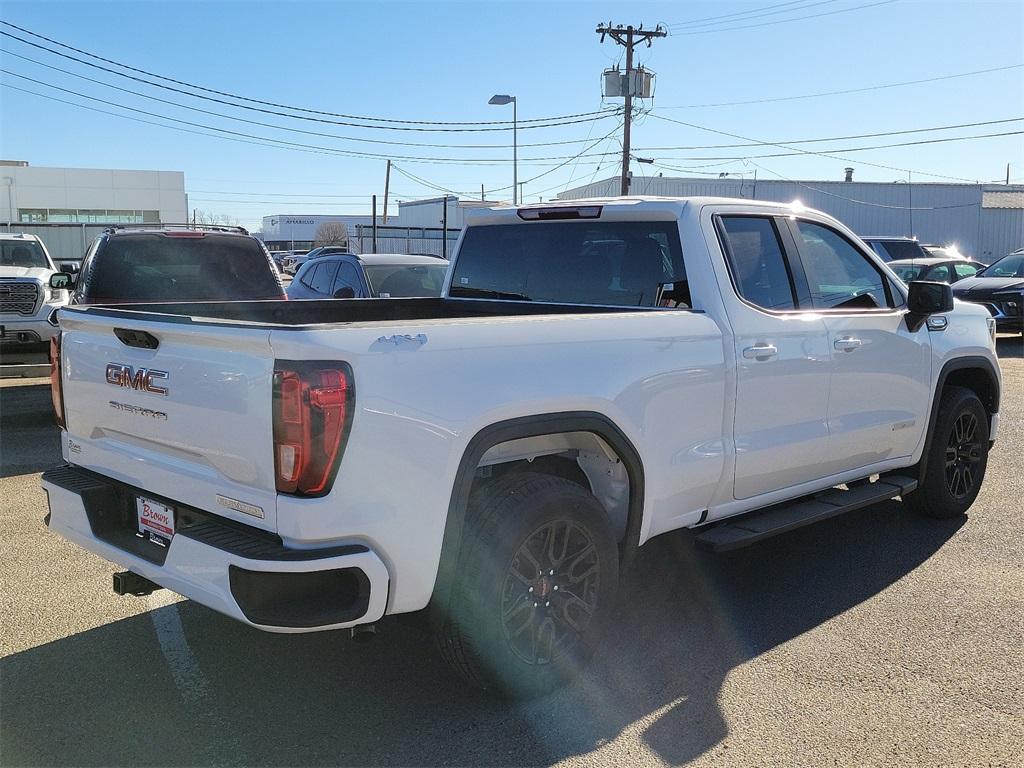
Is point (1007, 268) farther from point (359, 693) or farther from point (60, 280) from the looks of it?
point (359, 693)

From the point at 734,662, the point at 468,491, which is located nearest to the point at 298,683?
the point at 468,491

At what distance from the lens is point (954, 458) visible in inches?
236

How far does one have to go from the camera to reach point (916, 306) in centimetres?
520

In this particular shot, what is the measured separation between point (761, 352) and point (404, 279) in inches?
309

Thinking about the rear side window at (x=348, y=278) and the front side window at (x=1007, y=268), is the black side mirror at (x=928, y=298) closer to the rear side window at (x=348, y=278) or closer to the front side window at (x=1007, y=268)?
the rear side window at (x=348, y=278)

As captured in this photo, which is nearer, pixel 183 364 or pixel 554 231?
pixel 183 364

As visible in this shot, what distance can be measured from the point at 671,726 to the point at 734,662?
662mm

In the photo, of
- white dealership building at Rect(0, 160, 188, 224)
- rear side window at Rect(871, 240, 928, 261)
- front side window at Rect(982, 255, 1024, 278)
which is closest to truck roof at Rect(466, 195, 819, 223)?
front side window at Rect(982, 255, 1024, 278)

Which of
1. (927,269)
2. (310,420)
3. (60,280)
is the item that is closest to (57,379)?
(310,420)

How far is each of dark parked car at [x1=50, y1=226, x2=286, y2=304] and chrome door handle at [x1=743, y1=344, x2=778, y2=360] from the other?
5669 millimetres

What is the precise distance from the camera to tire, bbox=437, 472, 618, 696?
3314 mm

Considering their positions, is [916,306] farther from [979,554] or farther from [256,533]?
[256,533]

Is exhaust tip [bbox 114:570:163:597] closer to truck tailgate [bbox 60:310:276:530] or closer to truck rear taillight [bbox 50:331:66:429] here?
truck tailgate [bbox 60:310:276:530]

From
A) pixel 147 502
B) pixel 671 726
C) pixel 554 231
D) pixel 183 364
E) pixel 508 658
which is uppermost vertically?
pixel 554 231
